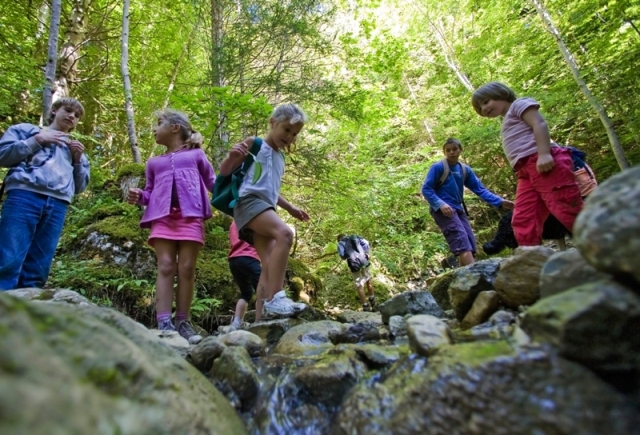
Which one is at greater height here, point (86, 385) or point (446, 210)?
point (446, 210)

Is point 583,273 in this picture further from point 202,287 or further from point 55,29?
point 55,29

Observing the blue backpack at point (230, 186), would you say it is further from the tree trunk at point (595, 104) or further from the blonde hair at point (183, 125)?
the tree trunk at point (595, 104)

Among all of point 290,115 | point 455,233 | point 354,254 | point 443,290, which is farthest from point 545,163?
point 354,254

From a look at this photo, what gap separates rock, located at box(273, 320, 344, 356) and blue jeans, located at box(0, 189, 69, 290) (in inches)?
92.1

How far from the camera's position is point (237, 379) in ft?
5.85

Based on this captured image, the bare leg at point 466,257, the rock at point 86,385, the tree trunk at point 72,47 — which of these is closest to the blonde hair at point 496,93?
the bare leg at point 466,257

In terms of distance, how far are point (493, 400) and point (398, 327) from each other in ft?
5.38

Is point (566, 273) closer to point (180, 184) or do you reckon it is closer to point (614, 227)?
point (614, 227)

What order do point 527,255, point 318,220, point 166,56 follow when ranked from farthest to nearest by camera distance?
point 166,56, point 318,220, point 527,255

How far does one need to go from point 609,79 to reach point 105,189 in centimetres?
1070

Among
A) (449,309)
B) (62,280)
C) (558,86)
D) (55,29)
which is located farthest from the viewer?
(558,86)

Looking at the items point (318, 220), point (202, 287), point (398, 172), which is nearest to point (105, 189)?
point (202, 287)

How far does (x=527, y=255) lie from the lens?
2131mm

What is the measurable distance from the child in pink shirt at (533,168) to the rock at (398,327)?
1.25 m
